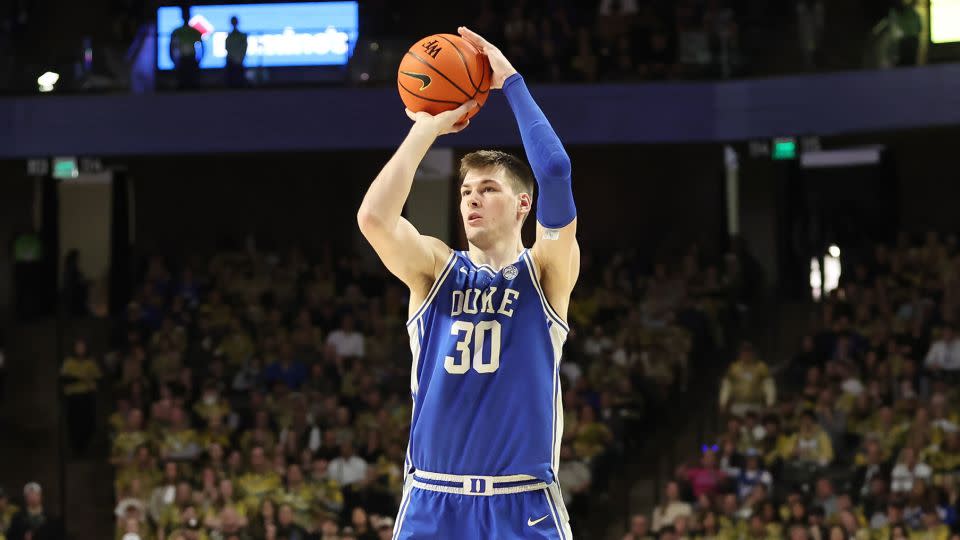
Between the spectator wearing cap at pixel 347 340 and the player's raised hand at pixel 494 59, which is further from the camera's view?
the spectator wearing cap at pixel 347 340

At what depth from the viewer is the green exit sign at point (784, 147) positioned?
696 inches

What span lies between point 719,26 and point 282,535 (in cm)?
780

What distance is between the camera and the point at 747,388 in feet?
53.5

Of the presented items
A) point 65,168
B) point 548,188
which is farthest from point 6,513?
point 548,188

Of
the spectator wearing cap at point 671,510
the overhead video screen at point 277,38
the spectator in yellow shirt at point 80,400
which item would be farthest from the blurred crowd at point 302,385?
the overhead video screen at point 277,38

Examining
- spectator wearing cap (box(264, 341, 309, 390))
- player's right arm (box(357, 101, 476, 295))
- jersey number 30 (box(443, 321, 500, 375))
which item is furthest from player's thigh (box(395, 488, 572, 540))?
spectator wearing cap (box(264, 341, 309, 390))

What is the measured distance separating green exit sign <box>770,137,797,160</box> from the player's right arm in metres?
13.0

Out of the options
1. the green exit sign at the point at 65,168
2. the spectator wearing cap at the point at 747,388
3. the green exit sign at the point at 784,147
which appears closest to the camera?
the spectator wearing cap at the point at 747,388

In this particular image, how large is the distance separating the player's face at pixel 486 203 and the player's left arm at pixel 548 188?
149mm

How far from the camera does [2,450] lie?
18.7 meters

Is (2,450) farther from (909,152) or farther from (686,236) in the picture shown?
(909,152)

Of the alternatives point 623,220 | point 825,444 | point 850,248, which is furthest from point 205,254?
point 825,444

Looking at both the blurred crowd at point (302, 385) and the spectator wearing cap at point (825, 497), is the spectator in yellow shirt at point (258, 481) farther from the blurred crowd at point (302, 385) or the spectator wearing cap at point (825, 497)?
the spectator wearing cap at point (825, 497)

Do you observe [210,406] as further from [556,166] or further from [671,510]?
[556,166]
